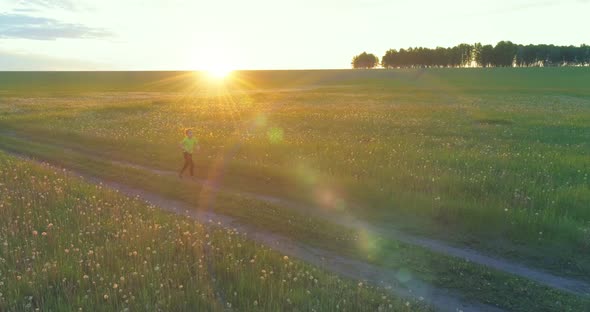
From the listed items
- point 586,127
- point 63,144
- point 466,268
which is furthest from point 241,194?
point 586,127

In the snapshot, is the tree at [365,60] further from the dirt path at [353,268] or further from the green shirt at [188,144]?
the dirt path at [353,268]

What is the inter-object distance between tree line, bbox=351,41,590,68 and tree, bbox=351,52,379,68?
882 cm

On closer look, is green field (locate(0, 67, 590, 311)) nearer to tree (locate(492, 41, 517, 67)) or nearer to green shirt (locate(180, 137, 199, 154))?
green shirt (locate(180, 137, 199, 154))

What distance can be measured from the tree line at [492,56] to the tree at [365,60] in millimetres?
8815

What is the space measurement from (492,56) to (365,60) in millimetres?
50652

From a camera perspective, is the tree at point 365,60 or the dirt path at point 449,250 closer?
the dirt path at point 449,250

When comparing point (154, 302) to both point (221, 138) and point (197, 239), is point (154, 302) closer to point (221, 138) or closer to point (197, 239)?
point (197, 239)

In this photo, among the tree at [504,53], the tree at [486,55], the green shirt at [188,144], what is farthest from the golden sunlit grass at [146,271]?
the tree at [486,55]

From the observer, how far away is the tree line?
509 feet

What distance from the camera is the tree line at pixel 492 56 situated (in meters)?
155

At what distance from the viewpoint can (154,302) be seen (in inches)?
269

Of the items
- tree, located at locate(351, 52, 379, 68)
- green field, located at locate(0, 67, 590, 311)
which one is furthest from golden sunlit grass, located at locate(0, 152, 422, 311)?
tree, located at locate(351, 52, 379, 68)

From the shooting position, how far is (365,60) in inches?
7411

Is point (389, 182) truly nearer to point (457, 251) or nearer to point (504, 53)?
point (457, 251)
